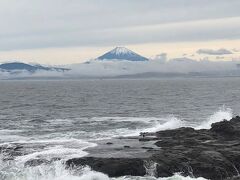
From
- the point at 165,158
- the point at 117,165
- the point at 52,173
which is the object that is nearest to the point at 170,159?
the point at 165,158

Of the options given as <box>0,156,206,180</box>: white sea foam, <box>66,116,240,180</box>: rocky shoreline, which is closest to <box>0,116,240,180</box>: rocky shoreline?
<box>66,116,240,180</box>: rocky shoreline

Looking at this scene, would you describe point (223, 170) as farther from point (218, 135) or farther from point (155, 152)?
point (218, 135)

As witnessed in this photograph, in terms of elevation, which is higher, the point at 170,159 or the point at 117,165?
the point at 170,159

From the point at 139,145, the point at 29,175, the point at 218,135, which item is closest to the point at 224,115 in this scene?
the point at 218,135

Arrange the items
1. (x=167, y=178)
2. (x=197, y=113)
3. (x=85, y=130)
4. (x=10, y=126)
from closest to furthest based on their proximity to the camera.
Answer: (x=167, y=178) < (x=85, y=130) < (x=10, y=126) < (x=197, y=113)

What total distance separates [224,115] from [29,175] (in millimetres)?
48593

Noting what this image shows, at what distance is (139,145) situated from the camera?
4816 centimetres

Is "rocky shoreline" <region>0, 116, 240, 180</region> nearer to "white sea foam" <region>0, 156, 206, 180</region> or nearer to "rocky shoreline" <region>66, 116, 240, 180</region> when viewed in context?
"rocky shoreline" <region>66, 116, 240, 180</region>

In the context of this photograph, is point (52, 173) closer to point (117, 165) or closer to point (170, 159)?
point (117, 165)

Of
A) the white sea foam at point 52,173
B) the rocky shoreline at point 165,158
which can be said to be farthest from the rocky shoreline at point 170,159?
the white sea foam at point 52,173

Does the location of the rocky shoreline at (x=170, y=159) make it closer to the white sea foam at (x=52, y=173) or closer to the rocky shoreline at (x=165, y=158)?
the rocky shoreline at (x=165, y=158)

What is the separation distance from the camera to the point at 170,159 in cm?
3991

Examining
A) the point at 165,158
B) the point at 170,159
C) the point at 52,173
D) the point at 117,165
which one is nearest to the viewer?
the point at 117,165

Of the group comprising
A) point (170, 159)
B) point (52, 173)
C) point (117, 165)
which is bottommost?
point (52, 173)
